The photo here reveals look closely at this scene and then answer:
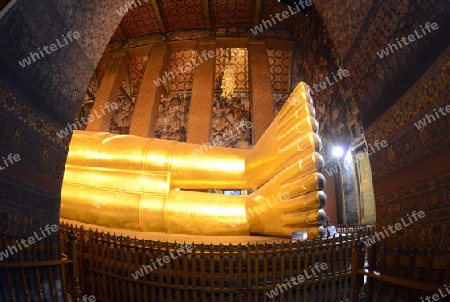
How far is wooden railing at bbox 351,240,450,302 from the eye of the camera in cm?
137

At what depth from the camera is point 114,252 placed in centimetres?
275

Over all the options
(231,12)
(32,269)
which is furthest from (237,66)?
(32,269)

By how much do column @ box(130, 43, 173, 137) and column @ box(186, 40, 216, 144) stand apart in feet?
3.57

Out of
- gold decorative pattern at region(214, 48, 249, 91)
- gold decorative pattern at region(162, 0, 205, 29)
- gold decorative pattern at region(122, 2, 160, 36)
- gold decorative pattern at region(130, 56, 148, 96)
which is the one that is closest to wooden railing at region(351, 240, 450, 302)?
gold decorative pattern at region(162, 0, 205, 29)

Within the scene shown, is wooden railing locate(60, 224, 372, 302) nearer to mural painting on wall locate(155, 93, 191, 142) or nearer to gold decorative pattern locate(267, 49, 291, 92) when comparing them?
mural painting on wall locate(155, 93, 191, 142)

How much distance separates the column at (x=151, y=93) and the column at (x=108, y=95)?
0.92 m

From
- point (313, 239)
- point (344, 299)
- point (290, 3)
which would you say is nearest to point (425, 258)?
point (313, 239)

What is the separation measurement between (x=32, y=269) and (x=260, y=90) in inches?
297

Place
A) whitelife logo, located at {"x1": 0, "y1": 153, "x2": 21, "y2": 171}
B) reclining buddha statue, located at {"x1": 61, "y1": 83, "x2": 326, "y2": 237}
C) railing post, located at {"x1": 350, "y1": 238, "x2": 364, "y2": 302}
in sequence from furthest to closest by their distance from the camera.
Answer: reclining buddha statue, located at {"x1": 61, "y1": 83, "x2": 326, "y2": 237}, railing post, located at {"x1": 350, "y1": 238, "x2": 364, "y2": 302}, whitelife logo, located at {"x1": 0, "y1": 153, "x2": 21, "y2": 171}

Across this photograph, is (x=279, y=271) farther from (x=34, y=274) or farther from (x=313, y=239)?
(x=34, y=274)

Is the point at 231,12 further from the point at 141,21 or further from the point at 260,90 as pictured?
the point at 141,21

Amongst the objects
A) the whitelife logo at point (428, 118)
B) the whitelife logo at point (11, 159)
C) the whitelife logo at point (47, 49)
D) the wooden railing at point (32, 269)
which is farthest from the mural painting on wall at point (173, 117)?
the whitelife logo at point (428, 118)

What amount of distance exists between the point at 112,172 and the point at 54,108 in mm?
1805

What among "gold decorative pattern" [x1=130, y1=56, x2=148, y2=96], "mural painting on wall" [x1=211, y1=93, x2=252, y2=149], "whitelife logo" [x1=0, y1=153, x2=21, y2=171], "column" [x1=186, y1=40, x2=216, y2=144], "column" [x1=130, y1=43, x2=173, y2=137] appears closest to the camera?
"whitelife logo" [x1=0, y1=153, x2=21, y2=171]
